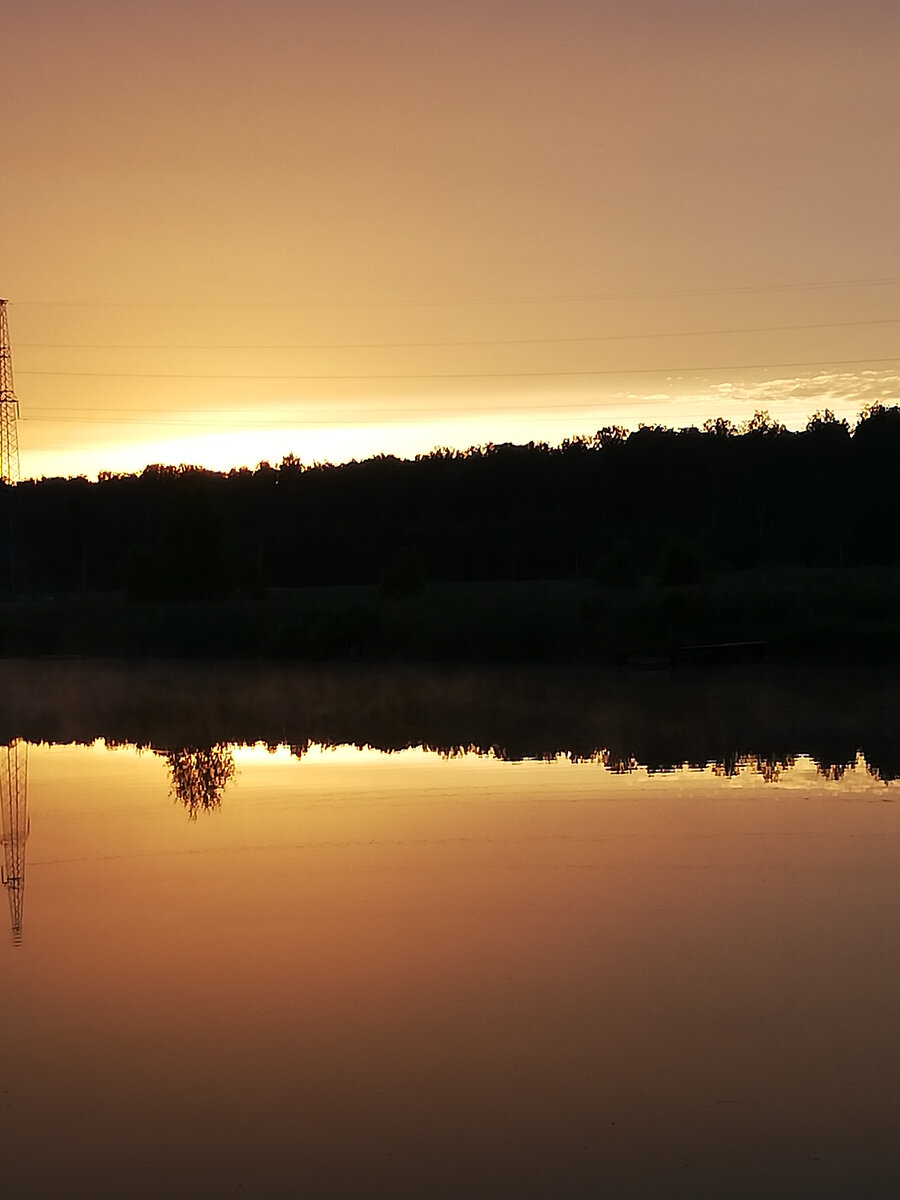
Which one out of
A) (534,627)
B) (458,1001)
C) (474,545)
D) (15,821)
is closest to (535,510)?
(474,545)

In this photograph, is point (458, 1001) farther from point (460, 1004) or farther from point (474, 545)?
point (474, 545)

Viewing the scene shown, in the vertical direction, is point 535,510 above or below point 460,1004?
above

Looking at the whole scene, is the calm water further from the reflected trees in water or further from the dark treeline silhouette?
the dark treeline silhouette

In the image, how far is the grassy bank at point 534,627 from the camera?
3366cm

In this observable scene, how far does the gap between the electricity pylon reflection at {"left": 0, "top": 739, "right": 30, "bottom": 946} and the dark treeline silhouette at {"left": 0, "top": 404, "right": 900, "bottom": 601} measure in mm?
48409

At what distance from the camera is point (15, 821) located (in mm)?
15062

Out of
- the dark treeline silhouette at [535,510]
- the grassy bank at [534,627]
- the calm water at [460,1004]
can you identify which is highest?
the dark treeline silhouette at [535,510]

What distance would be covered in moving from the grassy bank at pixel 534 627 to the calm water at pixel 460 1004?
62.1 ft

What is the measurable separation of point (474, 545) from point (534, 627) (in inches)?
1962

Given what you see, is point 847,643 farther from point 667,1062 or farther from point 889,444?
point 889,444

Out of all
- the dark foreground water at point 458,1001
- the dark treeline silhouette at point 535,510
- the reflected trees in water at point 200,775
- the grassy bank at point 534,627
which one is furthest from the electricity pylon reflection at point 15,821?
the dark treeline silhouette at point 535,510

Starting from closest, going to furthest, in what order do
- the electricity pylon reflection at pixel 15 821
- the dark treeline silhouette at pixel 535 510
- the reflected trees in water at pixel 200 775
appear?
the electricity pylon reflection at pixel 15 821, the reflected trees in water at pixel 200 775, the dark treeline silhouette at pixel 535 510

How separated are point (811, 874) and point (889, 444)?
7690cm

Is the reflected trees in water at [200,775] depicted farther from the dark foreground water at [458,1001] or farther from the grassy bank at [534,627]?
the grassy bank at [534,627]
